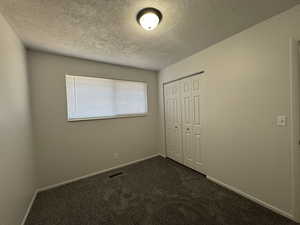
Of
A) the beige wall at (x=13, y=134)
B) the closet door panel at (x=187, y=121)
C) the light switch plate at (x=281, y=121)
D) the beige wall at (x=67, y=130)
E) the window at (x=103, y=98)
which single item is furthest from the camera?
the closet door panel at (x=187, y=121)

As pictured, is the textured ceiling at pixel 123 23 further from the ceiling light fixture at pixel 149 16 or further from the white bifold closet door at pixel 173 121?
the white bifold closet door at pixel 173 121

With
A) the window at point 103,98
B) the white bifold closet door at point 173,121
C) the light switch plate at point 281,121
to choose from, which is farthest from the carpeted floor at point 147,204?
the window at point 103,98

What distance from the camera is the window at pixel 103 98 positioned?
256 centimetres

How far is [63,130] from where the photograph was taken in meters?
2.42

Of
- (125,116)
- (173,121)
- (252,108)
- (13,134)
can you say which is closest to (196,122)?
(173,121)

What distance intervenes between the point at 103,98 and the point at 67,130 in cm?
97

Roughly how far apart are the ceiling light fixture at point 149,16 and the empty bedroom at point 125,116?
0.6 inches

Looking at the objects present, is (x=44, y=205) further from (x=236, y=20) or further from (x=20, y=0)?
(x=236, y=20)

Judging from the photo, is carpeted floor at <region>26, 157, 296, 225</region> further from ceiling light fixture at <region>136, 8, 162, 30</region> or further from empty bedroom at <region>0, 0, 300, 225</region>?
ceiling light fixture at <region>136, 8, 162, 30</region>

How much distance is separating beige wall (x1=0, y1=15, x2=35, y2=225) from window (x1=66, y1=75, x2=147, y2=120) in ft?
2.34

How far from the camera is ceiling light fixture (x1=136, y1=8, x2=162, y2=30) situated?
1.36 metres

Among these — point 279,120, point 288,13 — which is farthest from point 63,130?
point 288,13

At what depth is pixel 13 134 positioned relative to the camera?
1470 mm

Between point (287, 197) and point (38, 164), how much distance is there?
3.72 m
